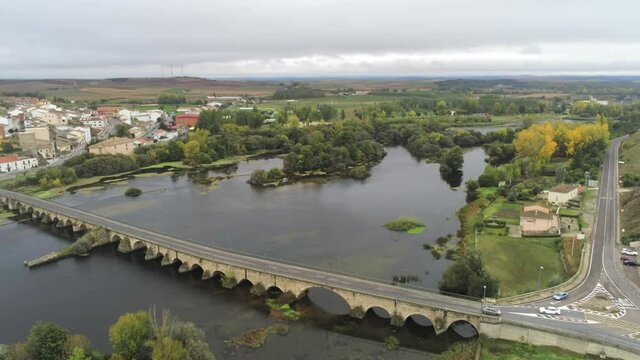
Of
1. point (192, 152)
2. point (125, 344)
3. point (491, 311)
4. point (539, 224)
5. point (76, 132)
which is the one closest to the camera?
point (125, 344)

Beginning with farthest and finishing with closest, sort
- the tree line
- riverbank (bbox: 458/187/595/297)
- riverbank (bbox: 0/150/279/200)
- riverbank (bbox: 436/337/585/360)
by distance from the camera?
riverbank (bbox: 0/150/279/200) < riverbank (bbox: 458/187/595/297) < riverbank (bbox: 436/337/585/360) < the tree line

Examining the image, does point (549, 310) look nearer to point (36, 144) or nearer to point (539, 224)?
point (539, 224)

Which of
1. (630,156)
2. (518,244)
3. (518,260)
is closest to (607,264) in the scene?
(518,260)

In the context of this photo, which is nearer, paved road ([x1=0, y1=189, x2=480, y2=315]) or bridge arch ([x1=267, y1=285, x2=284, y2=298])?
paved road ([x1=0, y1=189, x2=480, y2=315])

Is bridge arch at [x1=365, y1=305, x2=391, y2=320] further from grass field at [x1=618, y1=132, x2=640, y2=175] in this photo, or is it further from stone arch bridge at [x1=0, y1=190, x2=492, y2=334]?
grass field at [x1=618, y1=132, x2=640, y2=175]

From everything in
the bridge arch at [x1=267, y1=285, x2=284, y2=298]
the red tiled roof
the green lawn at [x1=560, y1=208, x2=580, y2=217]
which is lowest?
the bridge arch at [x1=267, y1=285, x2=284, y2=298]

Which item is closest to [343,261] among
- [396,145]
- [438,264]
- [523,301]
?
[438,264]

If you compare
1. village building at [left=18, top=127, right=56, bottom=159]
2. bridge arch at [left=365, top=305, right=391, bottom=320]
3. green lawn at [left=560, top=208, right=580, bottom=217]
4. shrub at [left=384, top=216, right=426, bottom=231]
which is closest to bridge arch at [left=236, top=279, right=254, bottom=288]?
bridge arch at [left=365, top=305, right=391, bottom=320]
